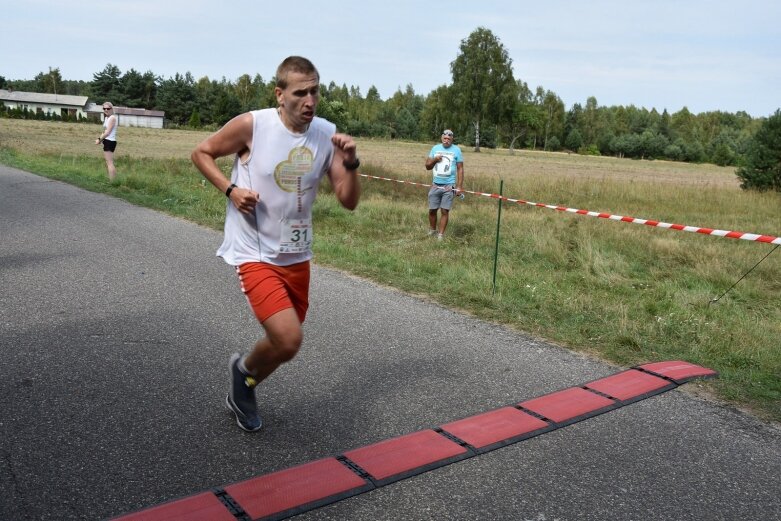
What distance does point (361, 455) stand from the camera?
3.82 metres

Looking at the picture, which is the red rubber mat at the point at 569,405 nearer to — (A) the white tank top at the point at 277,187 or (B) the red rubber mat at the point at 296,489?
(B) the red rubber mat at the point at 296,489

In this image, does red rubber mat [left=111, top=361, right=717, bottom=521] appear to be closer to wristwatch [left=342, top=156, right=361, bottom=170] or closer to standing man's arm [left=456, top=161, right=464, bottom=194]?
wristwatch [left=342, top=156, right=361, bottom=170]

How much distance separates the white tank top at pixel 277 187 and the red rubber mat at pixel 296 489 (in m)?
1.11

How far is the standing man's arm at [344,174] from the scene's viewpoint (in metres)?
3.73

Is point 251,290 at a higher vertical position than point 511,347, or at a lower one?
higher

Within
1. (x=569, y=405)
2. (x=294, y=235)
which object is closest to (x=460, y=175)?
(x=569, y=405)

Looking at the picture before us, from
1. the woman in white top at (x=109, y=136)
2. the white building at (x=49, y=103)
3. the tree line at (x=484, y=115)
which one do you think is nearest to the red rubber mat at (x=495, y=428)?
the woman in white top at (x=109, y=136)

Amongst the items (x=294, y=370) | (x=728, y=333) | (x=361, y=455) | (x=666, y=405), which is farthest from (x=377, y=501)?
(x=728, y=333)

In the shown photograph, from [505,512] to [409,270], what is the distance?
5.76 metres

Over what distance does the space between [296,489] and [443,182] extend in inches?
371

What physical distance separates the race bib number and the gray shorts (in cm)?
831

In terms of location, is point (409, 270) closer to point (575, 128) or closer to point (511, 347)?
point (511, 347)

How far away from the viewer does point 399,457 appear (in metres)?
3.79

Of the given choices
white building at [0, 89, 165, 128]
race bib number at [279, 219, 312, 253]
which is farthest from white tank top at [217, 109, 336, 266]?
white building at [0, 89, 165, 128]
